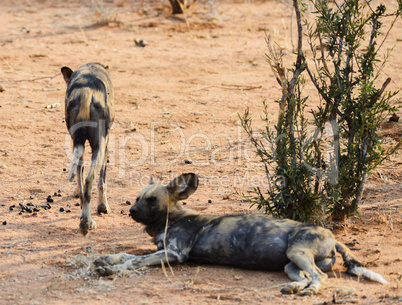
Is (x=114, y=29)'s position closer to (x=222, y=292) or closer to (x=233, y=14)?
(x=233, y=14)

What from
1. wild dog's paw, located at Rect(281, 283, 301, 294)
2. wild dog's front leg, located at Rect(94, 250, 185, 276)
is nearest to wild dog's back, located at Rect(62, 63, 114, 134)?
wild dog's front leg, located at Rect(94, 250, 185, 276)

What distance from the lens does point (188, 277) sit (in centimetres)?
421

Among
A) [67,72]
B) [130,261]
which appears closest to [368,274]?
[130,261]

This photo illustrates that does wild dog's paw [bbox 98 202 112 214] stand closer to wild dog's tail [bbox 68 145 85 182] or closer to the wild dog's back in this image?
wild dog's tail [bbox 68 145 85 182]

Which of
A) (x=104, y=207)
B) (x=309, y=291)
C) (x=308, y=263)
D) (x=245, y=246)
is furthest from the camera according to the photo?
(x=104, y=207)

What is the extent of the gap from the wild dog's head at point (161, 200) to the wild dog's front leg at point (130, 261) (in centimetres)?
41

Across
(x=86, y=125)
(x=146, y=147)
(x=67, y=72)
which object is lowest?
(x=146, y=147)

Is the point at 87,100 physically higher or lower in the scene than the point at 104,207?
higher

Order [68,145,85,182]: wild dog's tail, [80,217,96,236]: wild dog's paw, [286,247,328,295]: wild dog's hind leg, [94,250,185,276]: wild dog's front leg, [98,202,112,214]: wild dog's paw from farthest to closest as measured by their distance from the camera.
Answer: [98,202,112,214]: wild dog's paw < [68,145,85,182]: wild dog's tail < [80,217,96,236]: wild dog's paw < [94,250,185,276]: wild dog's front leg < [286,247,328,295]: wild dog's hind leg

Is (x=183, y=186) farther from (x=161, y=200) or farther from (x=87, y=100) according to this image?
(x=87, y=100)

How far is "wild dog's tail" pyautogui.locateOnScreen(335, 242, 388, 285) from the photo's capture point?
407 centimetres

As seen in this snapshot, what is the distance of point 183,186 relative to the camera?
4891 mm

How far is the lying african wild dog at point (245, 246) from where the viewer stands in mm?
4125

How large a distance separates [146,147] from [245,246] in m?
3.67
